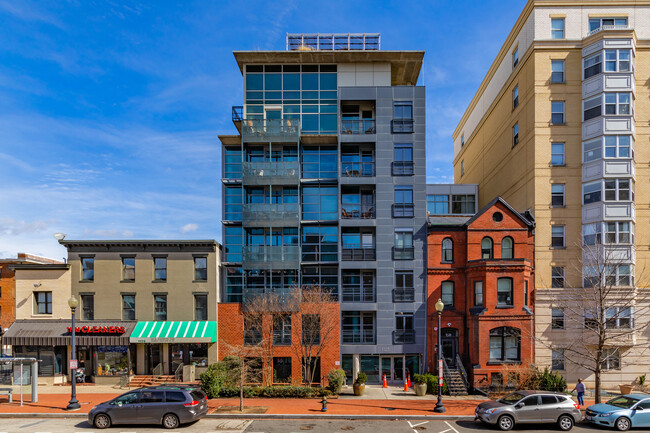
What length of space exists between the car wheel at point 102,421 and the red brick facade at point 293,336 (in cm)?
1044

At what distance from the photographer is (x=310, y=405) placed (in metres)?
23.4

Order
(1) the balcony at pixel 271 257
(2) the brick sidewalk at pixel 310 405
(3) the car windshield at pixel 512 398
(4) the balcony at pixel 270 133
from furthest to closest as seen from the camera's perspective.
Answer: (4) the balcony at pixel 270 133 → (1) the balcony at pixel 271 257 → (2) the brick sidewalk at pixel 310 405 → (3) the car windshield at pixel 512 398

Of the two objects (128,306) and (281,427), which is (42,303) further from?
(281,427)

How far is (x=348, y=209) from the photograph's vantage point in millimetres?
32625

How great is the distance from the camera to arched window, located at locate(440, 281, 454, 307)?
3066 centimetres

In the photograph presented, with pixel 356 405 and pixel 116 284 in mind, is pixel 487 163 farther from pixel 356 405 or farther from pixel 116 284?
pixel 116 284

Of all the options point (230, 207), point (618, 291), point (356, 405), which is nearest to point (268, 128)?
point (230, 207)

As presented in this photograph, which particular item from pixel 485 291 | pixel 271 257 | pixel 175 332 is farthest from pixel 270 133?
pixel 485 291

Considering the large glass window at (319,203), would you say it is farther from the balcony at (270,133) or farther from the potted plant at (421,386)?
the potted plant at (421,386)

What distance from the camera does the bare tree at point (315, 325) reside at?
29.0m

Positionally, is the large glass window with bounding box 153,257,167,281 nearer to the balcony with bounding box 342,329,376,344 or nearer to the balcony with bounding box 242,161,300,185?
the balcony with bounding box 242,161,300,185

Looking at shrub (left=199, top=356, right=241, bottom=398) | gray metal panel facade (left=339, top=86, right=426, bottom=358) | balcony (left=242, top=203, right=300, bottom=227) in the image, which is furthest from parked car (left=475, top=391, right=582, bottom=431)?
balcony (left=242, top=203, right=300, bottom=227)

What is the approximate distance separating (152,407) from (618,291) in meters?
30.0

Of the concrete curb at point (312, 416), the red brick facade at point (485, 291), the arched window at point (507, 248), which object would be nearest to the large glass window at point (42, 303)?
the concrete curb at point (312, 416)
